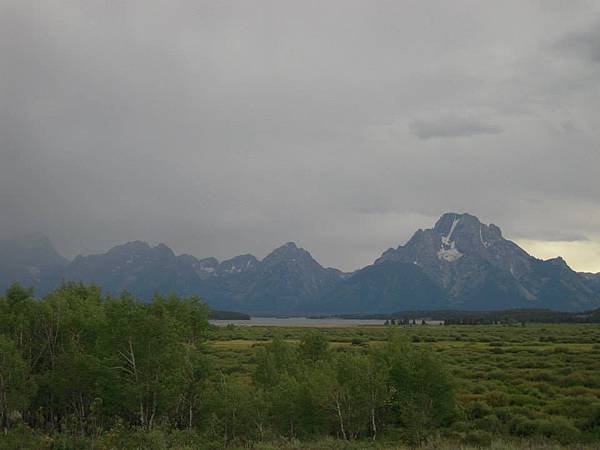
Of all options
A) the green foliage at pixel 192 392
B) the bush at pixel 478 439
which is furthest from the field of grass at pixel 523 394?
the green foliage at pixel 192 392

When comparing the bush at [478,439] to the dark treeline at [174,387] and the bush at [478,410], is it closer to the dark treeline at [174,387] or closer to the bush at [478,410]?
the dark treeline at [174,387]

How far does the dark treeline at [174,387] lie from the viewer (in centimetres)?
2873

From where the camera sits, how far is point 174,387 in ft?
93.6

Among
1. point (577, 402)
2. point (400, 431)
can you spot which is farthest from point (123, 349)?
point (577, 402)

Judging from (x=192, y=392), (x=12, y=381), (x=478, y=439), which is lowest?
(x=478, y=439)

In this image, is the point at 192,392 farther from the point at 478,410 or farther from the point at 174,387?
the point at 478,410

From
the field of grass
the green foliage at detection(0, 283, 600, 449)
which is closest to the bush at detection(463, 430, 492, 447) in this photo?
the field of grass

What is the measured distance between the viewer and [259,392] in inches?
1185

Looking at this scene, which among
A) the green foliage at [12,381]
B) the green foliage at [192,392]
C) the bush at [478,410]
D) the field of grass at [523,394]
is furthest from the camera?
the bush at [478,410]

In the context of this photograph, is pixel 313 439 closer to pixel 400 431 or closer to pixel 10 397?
pixel 400 431

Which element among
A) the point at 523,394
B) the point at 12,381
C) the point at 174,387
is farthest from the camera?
the point at 523,394

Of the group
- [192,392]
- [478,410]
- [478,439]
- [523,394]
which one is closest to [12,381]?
[192,392]

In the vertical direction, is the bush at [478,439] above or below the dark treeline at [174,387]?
below

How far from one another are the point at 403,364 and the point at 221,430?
10.9 m
